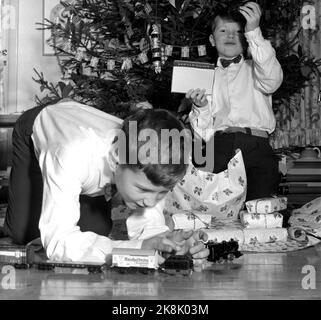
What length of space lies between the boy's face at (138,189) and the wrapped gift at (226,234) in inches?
24.9

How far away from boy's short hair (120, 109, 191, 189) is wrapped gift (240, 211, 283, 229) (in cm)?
84

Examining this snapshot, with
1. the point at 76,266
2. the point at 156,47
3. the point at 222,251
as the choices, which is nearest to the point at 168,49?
the point at 156,47

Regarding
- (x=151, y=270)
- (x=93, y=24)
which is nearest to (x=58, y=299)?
(x=151, y=270)

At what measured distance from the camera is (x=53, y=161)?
129 cm

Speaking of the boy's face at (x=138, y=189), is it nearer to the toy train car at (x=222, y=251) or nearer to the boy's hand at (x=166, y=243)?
the boy's hand at (x=166, y=243)

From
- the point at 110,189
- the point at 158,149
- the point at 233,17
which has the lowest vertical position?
the point at 110,189

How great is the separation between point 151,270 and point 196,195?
3.05ft

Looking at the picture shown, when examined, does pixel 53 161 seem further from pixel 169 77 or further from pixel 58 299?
pixel 169 77

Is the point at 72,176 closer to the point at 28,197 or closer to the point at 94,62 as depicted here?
the point at 28,197

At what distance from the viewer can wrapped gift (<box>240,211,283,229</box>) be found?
2.05 m

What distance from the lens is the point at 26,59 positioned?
171 inches

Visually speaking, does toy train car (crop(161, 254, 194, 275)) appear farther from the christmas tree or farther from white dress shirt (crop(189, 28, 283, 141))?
the christmas tree

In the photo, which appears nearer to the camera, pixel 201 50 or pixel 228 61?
pixel 228 61

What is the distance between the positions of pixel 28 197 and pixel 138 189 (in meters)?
0.57
